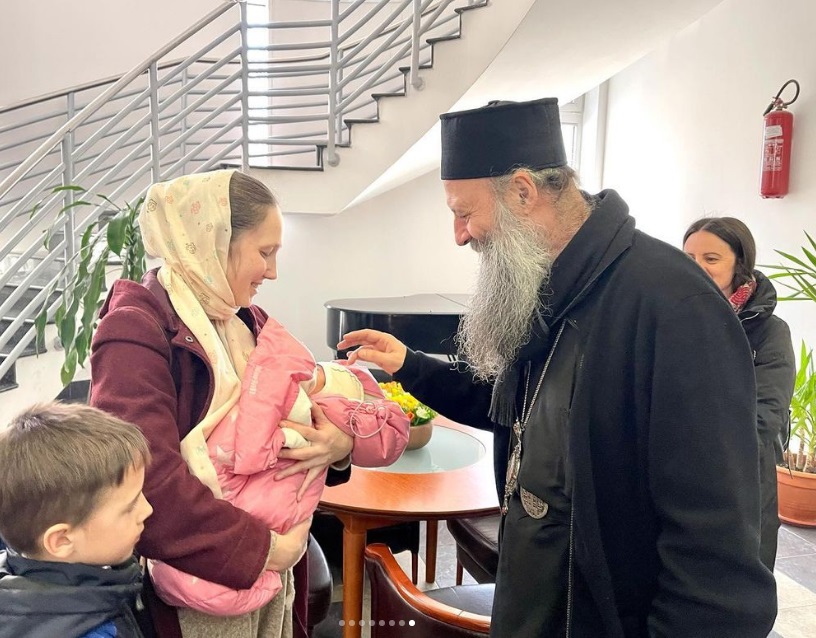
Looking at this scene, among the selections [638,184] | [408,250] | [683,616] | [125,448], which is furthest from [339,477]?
[638,184]

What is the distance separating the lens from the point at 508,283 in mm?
1247

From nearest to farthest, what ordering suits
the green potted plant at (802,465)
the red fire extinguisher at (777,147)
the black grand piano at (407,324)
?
the green potted plant at (802,465) < the red fire extinguisher at (777,147) < the black grand piano at (407,324)

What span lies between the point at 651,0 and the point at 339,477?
3.37 m

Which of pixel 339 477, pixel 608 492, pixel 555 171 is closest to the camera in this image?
pixel 608 492

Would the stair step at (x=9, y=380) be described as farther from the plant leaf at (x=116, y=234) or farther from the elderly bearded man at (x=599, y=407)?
the elderly bearded man at (x=599, y=407)

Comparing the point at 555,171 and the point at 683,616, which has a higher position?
the point at 555,171

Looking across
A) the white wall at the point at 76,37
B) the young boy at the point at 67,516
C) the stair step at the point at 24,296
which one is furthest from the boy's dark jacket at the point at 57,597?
the white wall at the point at 76,37

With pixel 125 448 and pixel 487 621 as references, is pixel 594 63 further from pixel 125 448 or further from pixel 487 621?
pixel 125 448

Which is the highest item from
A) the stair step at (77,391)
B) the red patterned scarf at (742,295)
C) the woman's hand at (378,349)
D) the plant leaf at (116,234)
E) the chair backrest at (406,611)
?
the plant leaf at (116,234)

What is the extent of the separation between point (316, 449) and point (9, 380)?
2.74m

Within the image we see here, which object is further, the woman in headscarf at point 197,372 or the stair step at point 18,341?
the stair step at point 18,341

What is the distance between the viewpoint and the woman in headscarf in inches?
39.0

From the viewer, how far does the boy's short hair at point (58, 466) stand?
916 mm

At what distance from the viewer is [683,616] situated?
0.97 meters
